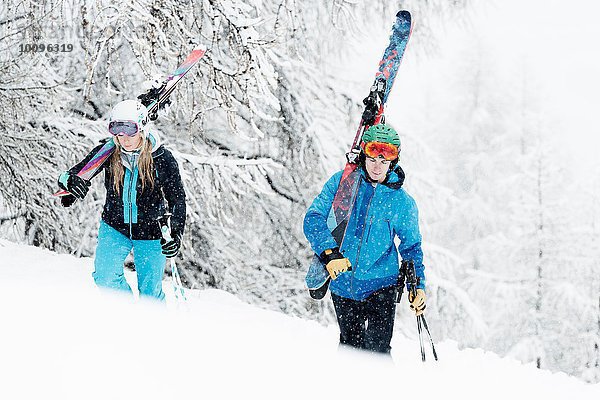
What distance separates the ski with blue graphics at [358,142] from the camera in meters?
3.76

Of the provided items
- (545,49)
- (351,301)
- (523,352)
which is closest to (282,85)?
(351,301)

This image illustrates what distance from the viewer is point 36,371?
2.72 m

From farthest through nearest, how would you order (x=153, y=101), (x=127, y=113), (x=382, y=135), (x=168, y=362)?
(x=153, y=101)
(x=127, y=113)
(x=382, y=135)
(x=168, y=362)

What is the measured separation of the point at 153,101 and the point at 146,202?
3.09ft

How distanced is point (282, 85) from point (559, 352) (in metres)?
13.5

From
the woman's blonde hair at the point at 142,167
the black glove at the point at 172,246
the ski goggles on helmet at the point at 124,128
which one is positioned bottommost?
the black glove at the point at 172,246

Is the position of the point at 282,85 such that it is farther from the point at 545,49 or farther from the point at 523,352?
the point at 545,49

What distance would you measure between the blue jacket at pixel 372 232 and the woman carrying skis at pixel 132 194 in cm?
101

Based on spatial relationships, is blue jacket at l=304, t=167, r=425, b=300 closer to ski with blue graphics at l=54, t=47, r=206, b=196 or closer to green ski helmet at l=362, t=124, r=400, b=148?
green ski helmet at l=362, t=124, r=400, b=148

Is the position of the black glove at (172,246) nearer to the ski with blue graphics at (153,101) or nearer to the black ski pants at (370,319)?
the ski with blue graphics at (153,101)

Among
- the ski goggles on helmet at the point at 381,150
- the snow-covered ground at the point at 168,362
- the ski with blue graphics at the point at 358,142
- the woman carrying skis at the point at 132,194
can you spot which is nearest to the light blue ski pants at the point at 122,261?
the woman carrying skis at the point at 132,194

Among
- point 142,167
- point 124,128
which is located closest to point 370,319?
point 142,167

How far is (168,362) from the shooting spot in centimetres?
317

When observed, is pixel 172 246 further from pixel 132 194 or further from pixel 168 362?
pixel 168 362
